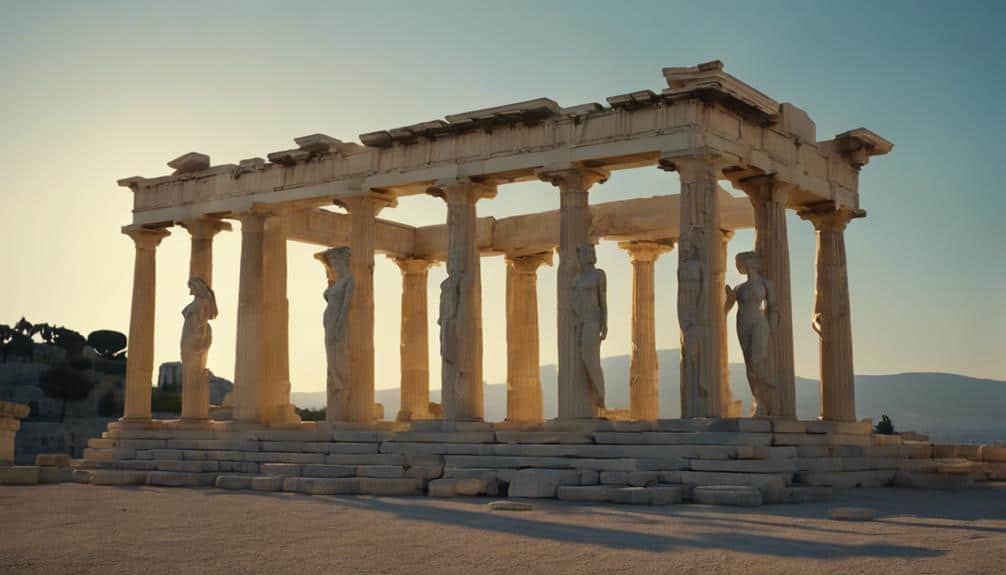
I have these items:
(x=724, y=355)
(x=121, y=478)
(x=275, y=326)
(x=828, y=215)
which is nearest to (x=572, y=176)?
(x=724, y=355)

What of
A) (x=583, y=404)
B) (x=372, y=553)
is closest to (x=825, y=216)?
(x=583, y=404)

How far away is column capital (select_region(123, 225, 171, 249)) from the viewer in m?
31.8

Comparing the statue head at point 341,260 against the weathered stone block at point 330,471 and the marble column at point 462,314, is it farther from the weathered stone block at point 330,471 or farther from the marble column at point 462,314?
the weathered stone block at point 330,471

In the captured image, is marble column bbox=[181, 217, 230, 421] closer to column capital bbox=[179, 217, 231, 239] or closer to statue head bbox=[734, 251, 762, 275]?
column capital bbox=[179, 217, 231, 239]

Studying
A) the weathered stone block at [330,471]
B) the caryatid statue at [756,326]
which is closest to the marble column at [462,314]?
the weathered stone block at [330,471]

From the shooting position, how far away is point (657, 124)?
22.5 meters

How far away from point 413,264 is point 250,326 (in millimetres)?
7132

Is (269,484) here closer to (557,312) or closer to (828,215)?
(557,312)

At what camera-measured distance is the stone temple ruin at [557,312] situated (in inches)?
808

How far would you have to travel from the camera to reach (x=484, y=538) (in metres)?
12.6

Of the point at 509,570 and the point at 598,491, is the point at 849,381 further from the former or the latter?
the point at 509,570

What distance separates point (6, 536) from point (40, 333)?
6222 cm

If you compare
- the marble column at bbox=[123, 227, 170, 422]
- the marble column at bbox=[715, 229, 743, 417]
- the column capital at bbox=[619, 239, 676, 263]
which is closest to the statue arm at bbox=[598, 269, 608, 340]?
the marble column at bbox=[715, 229, 743, 417]

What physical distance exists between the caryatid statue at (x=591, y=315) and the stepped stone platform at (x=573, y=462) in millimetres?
1046
